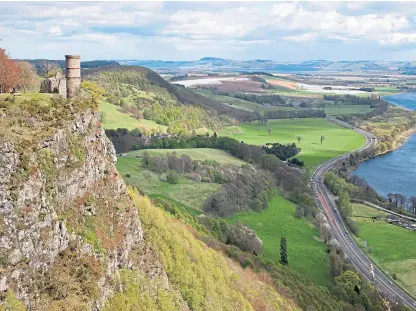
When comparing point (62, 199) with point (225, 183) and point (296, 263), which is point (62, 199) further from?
point (225, 183)

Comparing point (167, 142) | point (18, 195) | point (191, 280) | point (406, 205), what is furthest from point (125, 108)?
point (18, 195)

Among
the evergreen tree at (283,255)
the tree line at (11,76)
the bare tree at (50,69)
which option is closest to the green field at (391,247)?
A: the evergreen tree at (283,255)

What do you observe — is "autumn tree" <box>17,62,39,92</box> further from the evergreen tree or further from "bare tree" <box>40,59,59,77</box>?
the evergreen tree

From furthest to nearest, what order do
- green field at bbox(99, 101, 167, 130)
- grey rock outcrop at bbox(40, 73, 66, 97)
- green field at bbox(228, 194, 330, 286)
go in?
green field at bbox(99, 101, 167, 130), green field at bbox(228, 194, 330, 286), grey rock outcrop at bbox(40, 73, 66, 97)

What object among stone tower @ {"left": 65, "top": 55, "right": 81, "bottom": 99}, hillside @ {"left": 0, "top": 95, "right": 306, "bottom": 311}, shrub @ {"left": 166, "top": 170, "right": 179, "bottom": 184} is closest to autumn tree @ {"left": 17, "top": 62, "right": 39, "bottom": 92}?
stone tower @ {"left": 65, "top": 55, "right": 81, "bottom": 99}

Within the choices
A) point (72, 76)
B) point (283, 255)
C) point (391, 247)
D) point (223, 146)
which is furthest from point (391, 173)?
point (72, 76)
